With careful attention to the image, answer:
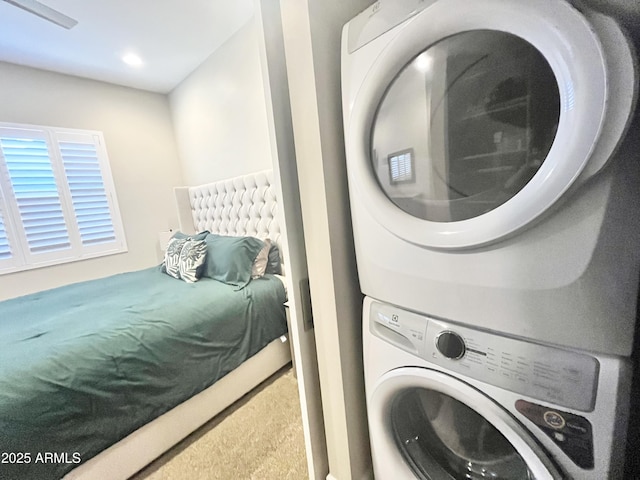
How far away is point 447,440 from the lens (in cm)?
73

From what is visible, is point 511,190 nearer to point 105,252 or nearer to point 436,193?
point 436,193

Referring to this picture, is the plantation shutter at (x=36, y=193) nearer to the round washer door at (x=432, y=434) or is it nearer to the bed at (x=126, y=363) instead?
the bed at (x=126, y=363)

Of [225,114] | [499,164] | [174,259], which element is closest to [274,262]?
[174,259]

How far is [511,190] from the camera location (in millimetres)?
492

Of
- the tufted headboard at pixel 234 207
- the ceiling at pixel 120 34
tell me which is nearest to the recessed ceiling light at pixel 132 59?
the ceiling at pixel 120 34

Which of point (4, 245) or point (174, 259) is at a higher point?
point (4, 245)

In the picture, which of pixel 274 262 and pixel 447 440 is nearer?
pixel 447 440

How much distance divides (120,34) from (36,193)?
5.39 feet

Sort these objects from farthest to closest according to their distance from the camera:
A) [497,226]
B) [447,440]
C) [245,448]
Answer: [245,448], [447,440], [497,226]

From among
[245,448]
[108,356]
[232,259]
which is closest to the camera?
[108,356]

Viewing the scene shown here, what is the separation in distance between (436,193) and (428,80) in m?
0.24

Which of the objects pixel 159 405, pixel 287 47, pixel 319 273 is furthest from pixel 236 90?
pixel 159 405

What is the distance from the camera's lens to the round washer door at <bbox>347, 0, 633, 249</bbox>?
0.39 metres

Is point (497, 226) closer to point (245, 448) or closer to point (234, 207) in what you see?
point (245, 448)
